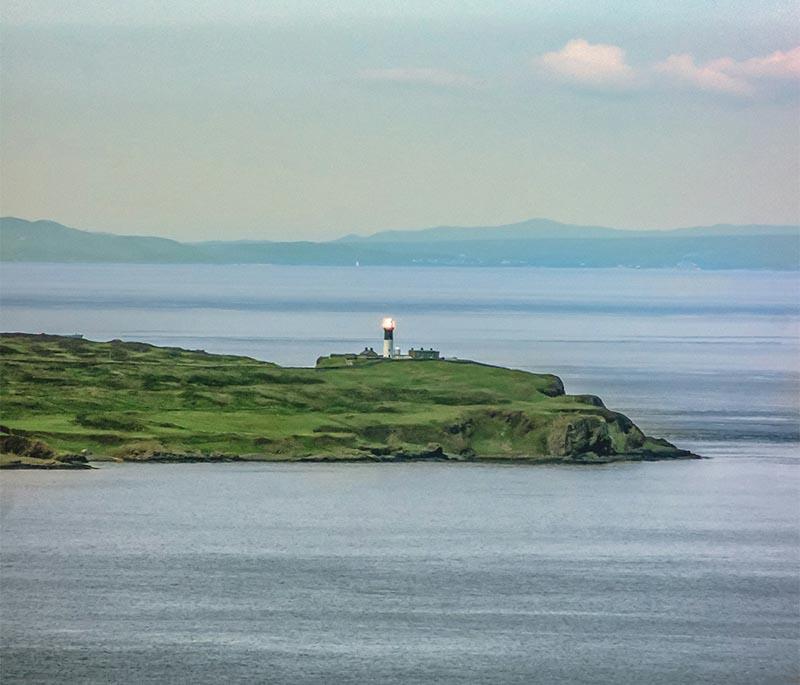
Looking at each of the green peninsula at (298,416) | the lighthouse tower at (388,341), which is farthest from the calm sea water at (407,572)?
the lighthouse tower at (388,341)

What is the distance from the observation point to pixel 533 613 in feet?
205

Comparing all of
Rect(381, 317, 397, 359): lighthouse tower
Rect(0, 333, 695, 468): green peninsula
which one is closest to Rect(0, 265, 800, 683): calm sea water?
Rect(0, 333, 695, 468): green peninsula

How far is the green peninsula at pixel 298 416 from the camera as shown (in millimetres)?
96562

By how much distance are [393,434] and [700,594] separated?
113 ft

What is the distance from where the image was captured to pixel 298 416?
103750 mm

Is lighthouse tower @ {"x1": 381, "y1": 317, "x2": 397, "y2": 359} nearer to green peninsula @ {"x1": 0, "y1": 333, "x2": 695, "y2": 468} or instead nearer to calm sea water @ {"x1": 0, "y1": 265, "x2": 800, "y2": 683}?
green peninsula @ {"x1": 0, "y1": 333, "x2": 695, "y2": 468}

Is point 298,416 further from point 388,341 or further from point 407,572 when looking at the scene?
point 407,572

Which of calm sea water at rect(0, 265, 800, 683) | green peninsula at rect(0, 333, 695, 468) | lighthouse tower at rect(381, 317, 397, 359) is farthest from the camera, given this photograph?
lighthouse tower at rect(381, 317, 397, 359)

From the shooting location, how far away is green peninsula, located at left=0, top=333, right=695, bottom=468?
96.6m

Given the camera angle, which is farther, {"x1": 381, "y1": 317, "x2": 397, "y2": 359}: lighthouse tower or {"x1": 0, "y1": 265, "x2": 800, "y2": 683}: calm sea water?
{"x1": 381, "y1": 317, "x2": 397, "y2": 359}: lighthouse tower

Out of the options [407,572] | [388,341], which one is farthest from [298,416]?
[407,572]

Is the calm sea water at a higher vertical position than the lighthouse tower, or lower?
lower

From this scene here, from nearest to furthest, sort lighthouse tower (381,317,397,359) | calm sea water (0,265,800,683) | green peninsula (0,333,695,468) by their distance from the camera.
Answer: calm sea water (0,265,800,683) → green peninsula (0,333,695,468) → lighthouse tower (381,317,397,359)

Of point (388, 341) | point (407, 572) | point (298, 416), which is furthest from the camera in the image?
point (388, 341)
